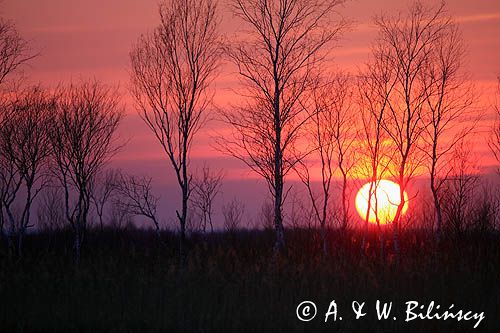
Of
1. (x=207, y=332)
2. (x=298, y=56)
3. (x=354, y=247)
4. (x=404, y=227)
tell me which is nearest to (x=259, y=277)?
(x=207, y=332)

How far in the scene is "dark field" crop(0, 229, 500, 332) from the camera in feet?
42.3

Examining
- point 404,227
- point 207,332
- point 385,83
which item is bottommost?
point 207,332

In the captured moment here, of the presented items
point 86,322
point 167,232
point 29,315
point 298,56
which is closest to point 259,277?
point 86,322

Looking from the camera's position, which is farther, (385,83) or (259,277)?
(385,83)

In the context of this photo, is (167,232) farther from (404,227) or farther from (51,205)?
(404,227)

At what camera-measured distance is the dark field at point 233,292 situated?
12.9 metres

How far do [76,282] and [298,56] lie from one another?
1088 centimetres

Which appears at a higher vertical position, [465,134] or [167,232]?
[465,134]

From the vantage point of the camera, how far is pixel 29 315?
13.2 meters

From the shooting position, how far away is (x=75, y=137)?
93.5 ft

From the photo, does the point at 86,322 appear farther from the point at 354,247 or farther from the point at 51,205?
the point at 51,205

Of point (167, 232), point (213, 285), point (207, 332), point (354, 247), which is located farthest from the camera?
point (167, 232)

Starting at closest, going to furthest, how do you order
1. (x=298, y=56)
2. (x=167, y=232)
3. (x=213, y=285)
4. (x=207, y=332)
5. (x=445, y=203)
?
(x=207, y=332)
(x=213, y=285)
(x=298, y=56)
(x=445, y=203)
(x=167, y=232)

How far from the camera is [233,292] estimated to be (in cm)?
1399
